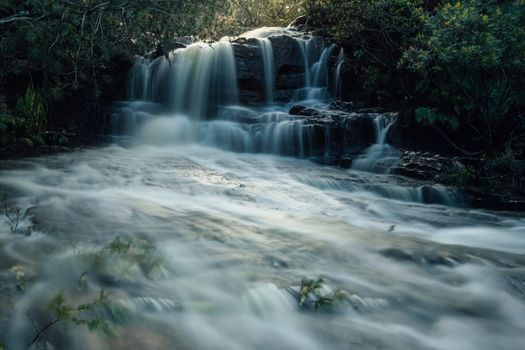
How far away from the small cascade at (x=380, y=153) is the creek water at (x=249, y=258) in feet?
1.40

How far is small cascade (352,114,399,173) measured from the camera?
27.5 ft

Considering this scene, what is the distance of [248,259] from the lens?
341 cm

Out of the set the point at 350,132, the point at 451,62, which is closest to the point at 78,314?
the point at 451,62

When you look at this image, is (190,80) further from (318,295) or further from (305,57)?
(318,295)

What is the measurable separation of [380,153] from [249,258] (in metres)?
6.17

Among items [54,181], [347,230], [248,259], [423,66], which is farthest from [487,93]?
[54,181]

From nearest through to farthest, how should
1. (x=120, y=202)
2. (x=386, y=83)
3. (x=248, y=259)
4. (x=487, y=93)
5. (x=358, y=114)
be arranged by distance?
(x=248, y=259), (x=120, y=202), (x=487, y=93), (x=358, y=114), (x=386, y=83)

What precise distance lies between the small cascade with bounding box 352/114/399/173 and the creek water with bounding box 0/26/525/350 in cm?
43

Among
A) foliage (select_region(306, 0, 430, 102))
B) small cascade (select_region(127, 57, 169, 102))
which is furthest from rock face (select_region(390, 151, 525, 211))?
small cascade (select_region(127, 57, 169, 102))

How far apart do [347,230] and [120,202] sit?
2708mm

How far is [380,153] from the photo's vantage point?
891 cm

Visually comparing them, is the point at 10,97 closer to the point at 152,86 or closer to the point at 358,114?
the point at 152,86

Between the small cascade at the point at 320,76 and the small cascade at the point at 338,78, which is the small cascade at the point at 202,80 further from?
the small cascade at the point at 338,78

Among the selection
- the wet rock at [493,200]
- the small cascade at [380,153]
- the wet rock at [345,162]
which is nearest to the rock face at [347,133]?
the small cascade at [380,153]
